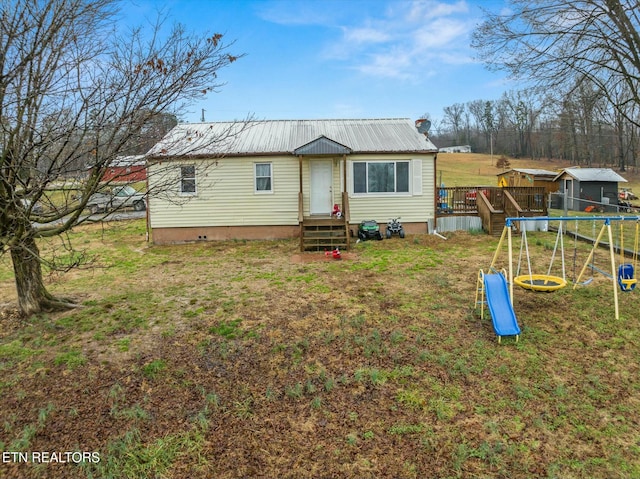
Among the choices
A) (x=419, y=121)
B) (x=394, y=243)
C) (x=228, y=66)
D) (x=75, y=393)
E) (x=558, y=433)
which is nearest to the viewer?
(x=558, y=433)

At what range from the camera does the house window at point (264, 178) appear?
44.2ft

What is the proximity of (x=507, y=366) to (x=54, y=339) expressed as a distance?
20.8ft

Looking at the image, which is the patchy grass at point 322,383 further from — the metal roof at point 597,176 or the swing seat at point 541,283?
the metal roof at point 597,176

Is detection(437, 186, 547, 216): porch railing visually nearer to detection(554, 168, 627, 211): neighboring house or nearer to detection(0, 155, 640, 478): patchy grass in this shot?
detection(0, 155, 640, 478): patchy grass

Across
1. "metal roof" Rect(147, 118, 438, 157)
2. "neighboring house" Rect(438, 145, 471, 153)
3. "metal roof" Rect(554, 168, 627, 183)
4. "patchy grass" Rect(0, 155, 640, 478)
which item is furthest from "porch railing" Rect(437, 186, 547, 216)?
"neighboring house" Rect(438, 145, 471, 153)

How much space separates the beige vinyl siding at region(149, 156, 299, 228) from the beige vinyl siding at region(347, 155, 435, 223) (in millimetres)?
2108

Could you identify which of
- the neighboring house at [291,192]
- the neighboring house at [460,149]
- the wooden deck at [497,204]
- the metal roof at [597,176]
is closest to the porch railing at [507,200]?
the wooden deck at [497,204]

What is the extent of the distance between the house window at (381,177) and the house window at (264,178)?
2.92 m

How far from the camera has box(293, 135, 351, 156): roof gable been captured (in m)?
12.4

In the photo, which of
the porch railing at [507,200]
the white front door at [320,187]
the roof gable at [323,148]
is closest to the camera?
the roof gable at [323,148]

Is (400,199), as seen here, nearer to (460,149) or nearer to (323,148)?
(323,148)

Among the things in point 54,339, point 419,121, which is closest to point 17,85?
point 54,339

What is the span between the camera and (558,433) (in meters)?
3.74

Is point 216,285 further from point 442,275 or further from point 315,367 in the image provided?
point 442,275
